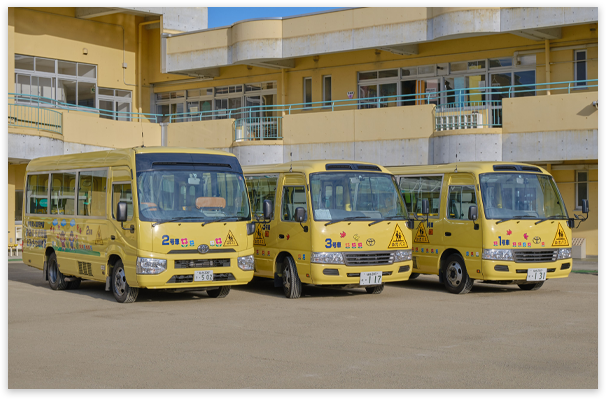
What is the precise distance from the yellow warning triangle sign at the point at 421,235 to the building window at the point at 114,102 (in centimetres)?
2030

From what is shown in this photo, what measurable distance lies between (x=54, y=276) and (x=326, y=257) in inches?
236

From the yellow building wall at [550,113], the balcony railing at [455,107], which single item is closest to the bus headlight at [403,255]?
the balcony railing at [455,107]

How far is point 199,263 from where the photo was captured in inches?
553

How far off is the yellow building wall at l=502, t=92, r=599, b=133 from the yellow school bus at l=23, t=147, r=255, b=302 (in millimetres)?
12527

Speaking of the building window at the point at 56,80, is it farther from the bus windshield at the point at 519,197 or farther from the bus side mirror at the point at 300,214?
the bus windshield at the point at 519,197

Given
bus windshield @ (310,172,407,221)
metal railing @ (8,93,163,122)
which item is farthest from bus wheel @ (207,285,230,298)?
metal railing @ (8,93,163,122)

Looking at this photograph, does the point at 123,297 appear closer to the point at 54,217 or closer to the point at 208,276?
the point at 208,276

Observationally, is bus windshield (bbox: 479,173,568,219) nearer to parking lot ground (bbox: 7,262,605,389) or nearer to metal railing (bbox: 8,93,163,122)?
parking lot ground (bbox: 7,262,605,389)

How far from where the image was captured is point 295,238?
15102 millimetres

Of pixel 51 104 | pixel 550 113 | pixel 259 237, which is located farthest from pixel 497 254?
pixel 51 104

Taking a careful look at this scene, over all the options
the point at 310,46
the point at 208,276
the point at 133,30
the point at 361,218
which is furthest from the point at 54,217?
the point at 133,30

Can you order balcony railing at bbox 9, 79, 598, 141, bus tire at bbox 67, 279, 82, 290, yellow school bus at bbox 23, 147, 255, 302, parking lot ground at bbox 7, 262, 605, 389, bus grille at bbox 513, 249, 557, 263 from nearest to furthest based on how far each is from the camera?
parking lot ground at bbox 7, 262, 605, 389
yellow school bus at bbox 23, 147, 255, 302
bus grille at bbox 513, 249, 557, 263
bus tire at bbox 67, 279, 82, 290
balcony railing at bbox 9, 79, 598, 141

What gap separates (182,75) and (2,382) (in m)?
30.0

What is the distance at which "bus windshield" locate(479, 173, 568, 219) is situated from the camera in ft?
50.6
